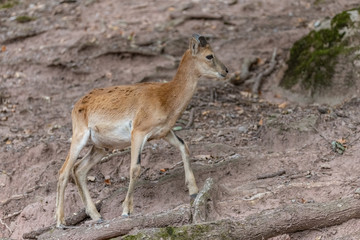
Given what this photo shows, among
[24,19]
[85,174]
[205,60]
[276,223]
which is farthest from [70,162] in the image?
[24,19]

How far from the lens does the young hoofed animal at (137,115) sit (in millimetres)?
8578

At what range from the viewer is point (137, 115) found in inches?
340

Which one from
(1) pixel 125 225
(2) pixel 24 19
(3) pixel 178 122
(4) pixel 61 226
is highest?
(2) pixel 24 19

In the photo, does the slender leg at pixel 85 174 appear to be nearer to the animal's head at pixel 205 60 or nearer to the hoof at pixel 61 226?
the hoof at pixel 61 226

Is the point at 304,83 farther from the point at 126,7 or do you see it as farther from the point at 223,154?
the point at 126,7

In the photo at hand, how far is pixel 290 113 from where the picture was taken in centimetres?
1151

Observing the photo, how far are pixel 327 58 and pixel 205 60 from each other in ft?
13.0

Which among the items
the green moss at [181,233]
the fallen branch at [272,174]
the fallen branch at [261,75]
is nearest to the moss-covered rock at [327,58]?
the fallen branch at [261,75]

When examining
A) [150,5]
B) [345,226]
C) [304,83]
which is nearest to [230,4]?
[150,5]

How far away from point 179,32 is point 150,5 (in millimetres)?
2128

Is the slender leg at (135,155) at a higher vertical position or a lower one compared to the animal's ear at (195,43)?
lower

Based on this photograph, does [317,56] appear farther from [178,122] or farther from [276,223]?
[276,223]

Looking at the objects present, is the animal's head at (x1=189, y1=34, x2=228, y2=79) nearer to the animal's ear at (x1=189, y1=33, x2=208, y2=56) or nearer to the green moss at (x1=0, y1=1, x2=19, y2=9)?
the animal's ear at (x1=189, y1=33, x2=208, y2=56)

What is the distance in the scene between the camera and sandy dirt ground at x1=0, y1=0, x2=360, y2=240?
9.01 meters
